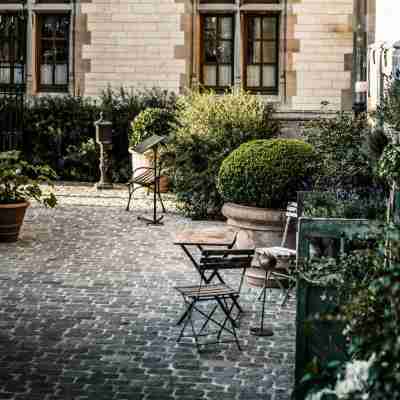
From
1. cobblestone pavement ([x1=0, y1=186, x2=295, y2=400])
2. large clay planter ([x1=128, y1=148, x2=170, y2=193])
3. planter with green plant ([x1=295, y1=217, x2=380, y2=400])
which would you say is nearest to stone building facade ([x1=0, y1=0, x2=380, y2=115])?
large clay planter ([x1=128, y1=148, x2=170, y2=193])

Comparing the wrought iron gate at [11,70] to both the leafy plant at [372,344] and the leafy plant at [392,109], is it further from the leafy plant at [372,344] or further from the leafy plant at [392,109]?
the leafy plant at [372,344]

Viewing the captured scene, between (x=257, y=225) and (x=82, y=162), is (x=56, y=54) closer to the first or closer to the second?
(x=82, y=162)

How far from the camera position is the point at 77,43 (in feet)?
57.5

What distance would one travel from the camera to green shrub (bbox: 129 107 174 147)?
15867 millimetres

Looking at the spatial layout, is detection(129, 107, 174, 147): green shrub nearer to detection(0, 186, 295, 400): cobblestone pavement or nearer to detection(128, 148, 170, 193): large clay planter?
detection(128, 148, 170, 193): large clay planter

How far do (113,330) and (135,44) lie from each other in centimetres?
1064

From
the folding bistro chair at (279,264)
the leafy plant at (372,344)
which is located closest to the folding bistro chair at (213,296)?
the folding bistro chair at (279,264)

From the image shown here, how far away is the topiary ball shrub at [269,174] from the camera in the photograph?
31.0 feet

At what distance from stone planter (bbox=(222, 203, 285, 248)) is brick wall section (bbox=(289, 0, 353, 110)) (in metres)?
7.70

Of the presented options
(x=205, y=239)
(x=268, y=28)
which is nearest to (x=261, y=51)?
(x=268, y=28)

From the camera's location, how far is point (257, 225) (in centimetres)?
954

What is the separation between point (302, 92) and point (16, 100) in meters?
5.03

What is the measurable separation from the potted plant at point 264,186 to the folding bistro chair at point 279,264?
28 cm

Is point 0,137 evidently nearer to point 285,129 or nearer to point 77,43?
point 77,43
